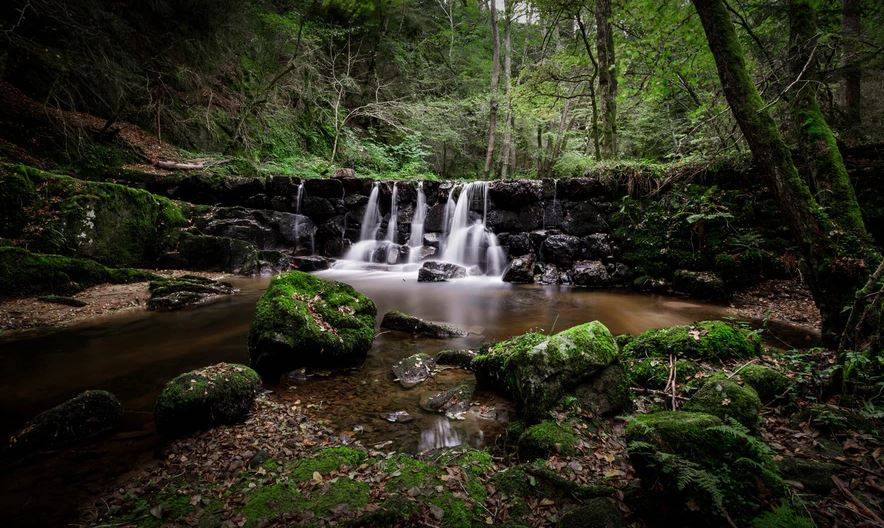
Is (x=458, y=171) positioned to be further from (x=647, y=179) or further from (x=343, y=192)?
(x=647, y=179)

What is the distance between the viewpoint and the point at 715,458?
6.52 ft

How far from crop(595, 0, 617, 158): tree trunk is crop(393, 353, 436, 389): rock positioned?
34.5 ft

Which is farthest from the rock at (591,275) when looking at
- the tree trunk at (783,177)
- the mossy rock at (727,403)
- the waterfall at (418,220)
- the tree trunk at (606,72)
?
the mossy rock at (727,403)

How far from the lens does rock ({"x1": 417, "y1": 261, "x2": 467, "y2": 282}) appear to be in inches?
447

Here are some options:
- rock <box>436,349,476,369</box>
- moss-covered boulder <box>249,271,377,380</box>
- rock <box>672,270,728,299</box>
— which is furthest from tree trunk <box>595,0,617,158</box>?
moss-covered boulder <box>249,271,377,380</box>

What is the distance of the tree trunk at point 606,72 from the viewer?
1110 centimetres

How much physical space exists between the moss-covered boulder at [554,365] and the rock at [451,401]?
1.56 ft

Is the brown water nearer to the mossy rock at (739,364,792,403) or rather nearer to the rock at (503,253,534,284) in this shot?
the mossy rock at (739,364,792,403)

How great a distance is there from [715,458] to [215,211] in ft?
47.5

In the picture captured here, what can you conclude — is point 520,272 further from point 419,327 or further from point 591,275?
point 419,327

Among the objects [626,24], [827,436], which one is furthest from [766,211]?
[827,436]

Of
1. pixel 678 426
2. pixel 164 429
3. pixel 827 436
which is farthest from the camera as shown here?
pixel 164 429

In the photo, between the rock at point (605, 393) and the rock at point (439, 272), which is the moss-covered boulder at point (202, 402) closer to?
the rock at point (605, 393)

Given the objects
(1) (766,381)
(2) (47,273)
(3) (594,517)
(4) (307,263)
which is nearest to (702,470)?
(3) (594,517)
